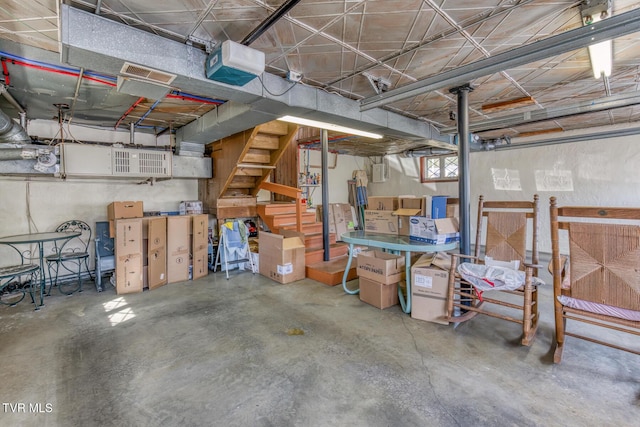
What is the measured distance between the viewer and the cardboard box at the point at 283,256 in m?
4.43

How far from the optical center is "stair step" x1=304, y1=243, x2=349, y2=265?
4.87 meters

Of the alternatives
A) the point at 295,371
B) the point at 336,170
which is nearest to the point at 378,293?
the point at 295,371

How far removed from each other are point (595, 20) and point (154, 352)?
4.21 meters

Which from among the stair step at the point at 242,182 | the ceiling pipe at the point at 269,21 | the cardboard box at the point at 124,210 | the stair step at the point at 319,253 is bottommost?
the stair step at the point at 319,253

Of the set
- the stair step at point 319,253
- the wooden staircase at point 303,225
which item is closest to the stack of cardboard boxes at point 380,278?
the stair step at point 319,253

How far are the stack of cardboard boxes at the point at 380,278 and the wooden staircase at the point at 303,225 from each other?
1517mm

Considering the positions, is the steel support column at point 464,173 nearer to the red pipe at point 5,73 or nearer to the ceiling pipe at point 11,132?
the red pipe at point 5,73

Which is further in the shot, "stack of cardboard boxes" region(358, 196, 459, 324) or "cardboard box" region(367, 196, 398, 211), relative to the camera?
"cardboard box" region(367, 196, 398, 211)

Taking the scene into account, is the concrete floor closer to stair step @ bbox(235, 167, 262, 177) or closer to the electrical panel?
stair step @ bbox(235, 167, 262, 177)

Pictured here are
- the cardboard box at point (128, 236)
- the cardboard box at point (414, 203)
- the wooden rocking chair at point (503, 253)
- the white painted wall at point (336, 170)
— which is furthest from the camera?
the white painted wall at point (336, 170)

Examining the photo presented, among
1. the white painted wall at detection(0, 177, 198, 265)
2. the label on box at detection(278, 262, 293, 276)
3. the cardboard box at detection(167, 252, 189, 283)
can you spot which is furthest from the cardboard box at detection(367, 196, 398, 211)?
the white painted wall at detection(0, 177, 198, 265)

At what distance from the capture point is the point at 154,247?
14.0 ft

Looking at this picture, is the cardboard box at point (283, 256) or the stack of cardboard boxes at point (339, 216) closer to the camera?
the cardboard box at point (283, 256)

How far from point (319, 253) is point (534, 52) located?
377cm
